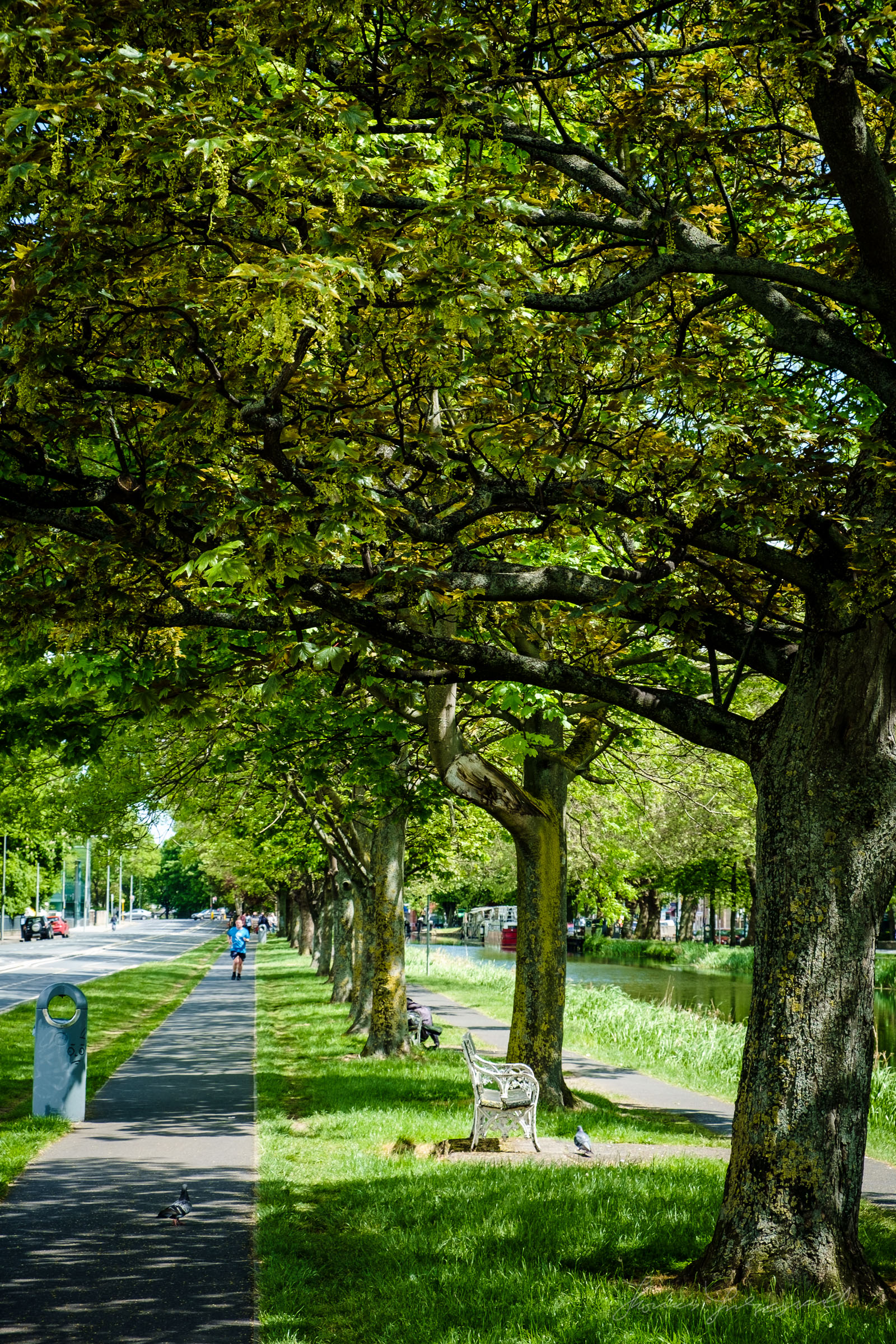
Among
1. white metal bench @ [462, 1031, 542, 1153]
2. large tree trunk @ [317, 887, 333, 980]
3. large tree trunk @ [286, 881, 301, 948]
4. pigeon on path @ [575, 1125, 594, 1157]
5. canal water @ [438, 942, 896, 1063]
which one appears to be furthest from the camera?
large tree trunk @ [286, 881, 301, 948]

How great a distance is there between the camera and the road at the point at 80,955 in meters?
31.0

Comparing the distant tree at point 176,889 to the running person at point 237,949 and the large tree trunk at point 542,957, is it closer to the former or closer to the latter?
the running person at point 237,949

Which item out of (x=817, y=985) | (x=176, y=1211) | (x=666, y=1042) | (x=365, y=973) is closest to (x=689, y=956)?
(x=666, y=1042)

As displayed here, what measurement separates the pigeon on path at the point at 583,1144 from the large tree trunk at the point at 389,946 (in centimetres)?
667

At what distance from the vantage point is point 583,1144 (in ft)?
31.2

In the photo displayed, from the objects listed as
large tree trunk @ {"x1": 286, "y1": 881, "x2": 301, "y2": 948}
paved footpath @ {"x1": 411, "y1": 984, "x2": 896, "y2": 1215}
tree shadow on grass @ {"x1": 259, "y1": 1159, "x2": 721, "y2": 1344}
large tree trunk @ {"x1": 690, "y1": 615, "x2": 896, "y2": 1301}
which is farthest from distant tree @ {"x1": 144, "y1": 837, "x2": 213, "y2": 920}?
large tree trunk @ {"x1": 690, "y1": 615, "x2": 896, "y2": 1301}

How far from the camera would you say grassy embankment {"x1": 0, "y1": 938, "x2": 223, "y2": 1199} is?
1007 centimetres

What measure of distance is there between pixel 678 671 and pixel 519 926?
131 inches

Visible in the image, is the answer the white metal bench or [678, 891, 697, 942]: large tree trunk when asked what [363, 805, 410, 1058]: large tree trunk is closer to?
the white metal bench

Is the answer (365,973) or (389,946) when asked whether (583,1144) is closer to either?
(389,946)

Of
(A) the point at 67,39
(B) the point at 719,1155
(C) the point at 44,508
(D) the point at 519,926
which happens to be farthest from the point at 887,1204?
(A) the point at 67,39

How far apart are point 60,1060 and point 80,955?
43.3 meters

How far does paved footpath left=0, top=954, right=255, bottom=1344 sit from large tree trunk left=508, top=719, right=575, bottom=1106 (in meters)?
2.91

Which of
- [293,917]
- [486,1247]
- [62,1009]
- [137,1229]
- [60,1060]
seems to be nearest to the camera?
[486,1247]
